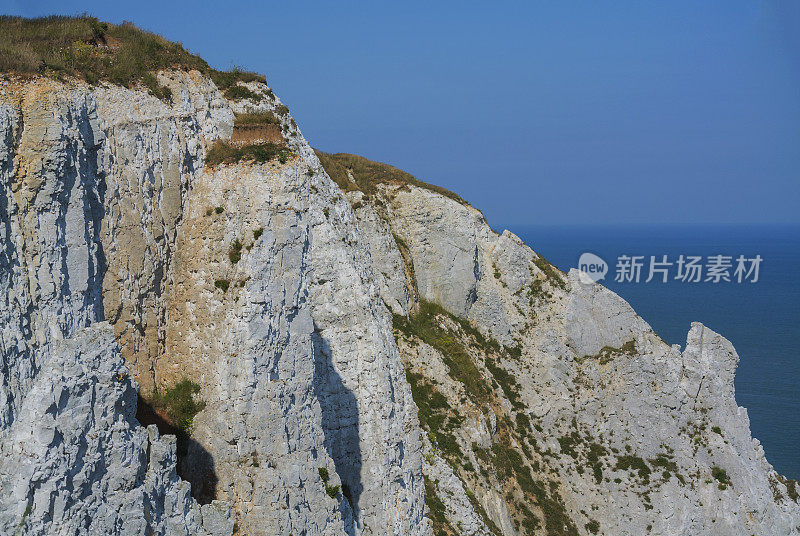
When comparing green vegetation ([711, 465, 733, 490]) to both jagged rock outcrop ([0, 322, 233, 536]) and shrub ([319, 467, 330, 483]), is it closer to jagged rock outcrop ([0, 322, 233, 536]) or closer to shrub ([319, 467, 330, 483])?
shrub ([319, 467, 330, 483])

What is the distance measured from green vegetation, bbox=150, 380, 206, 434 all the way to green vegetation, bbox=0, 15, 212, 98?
27.0 ft

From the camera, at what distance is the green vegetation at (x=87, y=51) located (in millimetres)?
13836

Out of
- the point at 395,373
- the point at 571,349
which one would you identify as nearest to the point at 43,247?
the point at 395,373

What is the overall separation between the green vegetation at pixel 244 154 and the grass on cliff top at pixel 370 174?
25.5 metres

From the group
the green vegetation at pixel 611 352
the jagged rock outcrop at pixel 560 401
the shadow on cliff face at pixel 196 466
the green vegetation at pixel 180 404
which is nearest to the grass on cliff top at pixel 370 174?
the jagged rock outcrop at pixel 560 401

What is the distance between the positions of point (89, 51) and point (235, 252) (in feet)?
21.5

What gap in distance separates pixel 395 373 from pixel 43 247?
14.5 m

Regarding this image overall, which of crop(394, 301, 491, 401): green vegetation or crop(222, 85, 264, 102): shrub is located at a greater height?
crop(222, 85, 264, 102): shrub

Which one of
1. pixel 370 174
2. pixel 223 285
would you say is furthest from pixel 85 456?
pixel 370 174

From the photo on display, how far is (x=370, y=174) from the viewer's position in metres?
49.2

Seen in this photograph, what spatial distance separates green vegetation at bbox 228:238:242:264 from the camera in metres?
16.6

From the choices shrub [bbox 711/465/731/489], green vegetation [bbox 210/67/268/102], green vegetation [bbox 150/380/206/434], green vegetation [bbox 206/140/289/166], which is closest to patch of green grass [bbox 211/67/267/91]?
green vegetation [bbox 210/67/268/102]

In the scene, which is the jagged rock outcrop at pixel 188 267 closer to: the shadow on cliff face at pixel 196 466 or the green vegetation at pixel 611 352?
the shadow on cliff face at pixel 196 466

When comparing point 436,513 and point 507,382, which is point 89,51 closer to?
point 436,513
